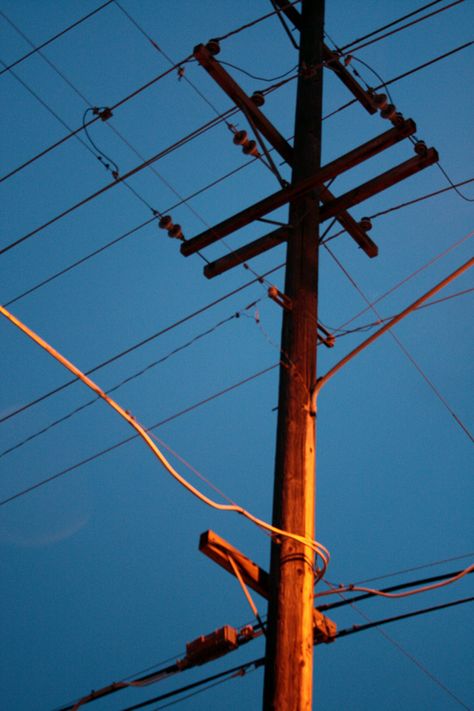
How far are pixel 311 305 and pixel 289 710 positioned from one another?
338cm

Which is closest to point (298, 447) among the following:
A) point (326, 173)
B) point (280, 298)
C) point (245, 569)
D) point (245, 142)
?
point (245, 569)

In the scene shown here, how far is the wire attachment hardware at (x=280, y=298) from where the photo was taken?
769 centimetres

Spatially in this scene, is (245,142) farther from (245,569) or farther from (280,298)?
(245,569)

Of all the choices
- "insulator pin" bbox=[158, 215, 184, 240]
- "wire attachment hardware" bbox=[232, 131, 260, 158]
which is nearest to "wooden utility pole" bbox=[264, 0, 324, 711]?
"wire attachment hardware" bbox=[232, 131, 260, 158]

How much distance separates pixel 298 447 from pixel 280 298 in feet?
4.56

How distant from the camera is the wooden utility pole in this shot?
6.04 m

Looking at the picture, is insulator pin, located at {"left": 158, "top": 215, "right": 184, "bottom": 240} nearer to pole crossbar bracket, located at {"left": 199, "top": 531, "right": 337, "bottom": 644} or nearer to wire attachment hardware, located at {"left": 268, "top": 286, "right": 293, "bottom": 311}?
wire attachment hardware, located at {"left": 268, "top": 286, "right": 293, "bottom": 311}

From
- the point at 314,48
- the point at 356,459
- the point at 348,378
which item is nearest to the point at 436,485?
the point at 356,459

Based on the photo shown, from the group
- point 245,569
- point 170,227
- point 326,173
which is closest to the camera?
point 245,569

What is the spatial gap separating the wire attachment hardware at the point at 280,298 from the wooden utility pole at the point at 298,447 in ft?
0.11

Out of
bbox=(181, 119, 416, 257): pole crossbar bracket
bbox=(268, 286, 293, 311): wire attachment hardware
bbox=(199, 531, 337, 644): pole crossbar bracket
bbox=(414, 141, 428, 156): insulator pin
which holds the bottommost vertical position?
bbox=(199, 531, 337, 644): pole crossbar bracket

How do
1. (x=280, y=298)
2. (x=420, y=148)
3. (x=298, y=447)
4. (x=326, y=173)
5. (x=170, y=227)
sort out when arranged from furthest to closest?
(x=170, y=227) → (x=420, y=148) → (x=326, y=173) → (x=280, y=298) → (x=298, y=447)

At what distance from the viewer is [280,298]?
7797 mm

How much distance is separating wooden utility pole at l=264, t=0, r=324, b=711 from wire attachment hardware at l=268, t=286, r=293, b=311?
0.03m
